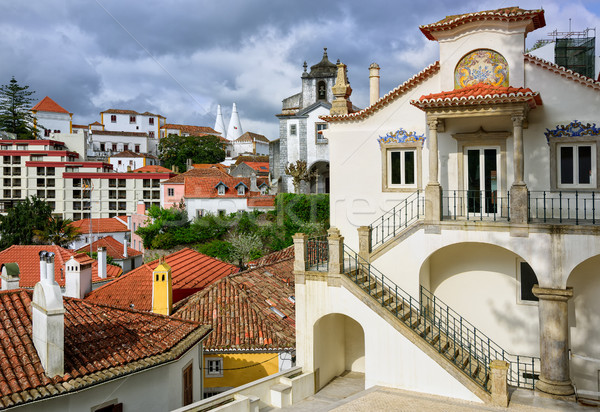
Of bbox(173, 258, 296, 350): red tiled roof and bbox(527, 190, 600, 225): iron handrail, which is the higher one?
bbox(527, 190, 600, 225): iron handrail

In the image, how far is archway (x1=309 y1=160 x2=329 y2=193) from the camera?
49.3 meters

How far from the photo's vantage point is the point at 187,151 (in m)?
87.6

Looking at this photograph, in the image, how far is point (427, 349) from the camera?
1283 centimetres

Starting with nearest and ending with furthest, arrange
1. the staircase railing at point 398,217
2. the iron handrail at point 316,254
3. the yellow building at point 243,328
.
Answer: the iron handrail at point 316,254
the staircase railing at point 398,217
the yellow building at point 243,328

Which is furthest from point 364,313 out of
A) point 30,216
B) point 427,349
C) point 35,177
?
point 35,177

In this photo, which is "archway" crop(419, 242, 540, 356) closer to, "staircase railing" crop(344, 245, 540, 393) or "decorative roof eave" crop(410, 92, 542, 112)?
"staircase railing" crop(344, 245, 540, 393)

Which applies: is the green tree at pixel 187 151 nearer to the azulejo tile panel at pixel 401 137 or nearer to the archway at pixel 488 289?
the azulejo tile panel at pixel 401 137

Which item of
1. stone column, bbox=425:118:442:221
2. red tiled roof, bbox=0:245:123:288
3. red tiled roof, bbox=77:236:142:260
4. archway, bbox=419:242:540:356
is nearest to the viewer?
stone column, bbox=425:118:442:221

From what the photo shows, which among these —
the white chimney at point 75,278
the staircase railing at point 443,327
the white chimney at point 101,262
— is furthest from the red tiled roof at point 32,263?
the staircase railing at point 443,327

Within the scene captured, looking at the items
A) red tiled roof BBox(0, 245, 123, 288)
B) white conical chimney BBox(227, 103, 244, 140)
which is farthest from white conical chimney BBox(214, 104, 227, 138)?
red tiled roof BBox(0, 245, 123, 288)

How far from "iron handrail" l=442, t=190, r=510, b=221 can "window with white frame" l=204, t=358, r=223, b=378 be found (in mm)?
8458

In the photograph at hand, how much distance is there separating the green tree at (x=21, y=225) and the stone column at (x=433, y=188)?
160 ft

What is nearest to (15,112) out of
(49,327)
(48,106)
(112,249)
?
(48,106)

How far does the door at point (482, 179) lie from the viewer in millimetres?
15461
